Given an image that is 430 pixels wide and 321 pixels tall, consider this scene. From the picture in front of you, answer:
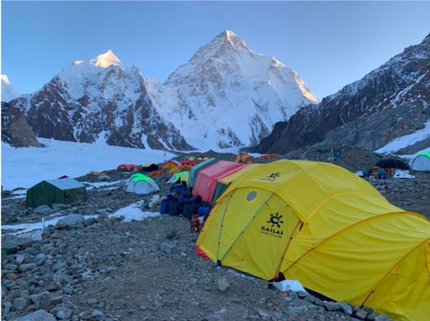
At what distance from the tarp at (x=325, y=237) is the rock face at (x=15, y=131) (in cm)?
7639

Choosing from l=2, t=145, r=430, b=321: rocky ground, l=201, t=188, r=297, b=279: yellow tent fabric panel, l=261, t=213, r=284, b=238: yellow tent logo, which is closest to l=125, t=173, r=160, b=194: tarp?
l=2, t=145, r=430, b=321: rocky ground

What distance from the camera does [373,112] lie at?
73.2 m

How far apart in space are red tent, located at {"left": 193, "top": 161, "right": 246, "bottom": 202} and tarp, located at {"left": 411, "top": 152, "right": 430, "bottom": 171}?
14969 millimetres

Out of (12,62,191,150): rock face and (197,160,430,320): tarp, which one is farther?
(12,62,191,150): rock face

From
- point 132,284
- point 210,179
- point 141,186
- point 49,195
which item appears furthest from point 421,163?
point 49,195

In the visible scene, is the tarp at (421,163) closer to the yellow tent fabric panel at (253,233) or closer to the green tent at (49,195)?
the yellow tent fabric panel at (253,233)

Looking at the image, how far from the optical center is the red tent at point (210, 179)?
529 inches

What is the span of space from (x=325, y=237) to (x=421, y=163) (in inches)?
814

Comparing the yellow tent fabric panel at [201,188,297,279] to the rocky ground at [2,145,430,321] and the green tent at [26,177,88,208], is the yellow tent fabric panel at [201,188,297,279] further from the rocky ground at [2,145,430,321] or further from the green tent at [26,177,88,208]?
the green tent at [26,177,88,208]

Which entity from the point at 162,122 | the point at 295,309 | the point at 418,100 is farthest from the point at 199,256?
the point at 162,122

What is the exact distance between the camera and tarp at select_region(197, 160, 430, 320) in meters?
5.12

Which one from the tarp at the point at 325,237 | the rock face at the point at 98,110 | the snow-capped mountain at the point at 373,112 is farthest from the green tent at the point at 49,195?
the rock face at the point at 98,110

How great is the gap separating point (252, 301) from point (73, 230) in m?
A: 7.62

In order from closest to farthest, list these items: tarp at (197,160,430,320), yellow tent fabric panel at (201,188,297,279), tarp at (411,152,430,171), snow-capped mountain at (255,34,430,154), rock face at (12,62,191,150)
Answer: tarp at (197,160,430,320) → yellow tent fabric panel at (201,188,297,279) → tarp at (411,152,430,171) → snow-capped mountain at (255,34,430,154) → rock face at (12,62,191,150)
